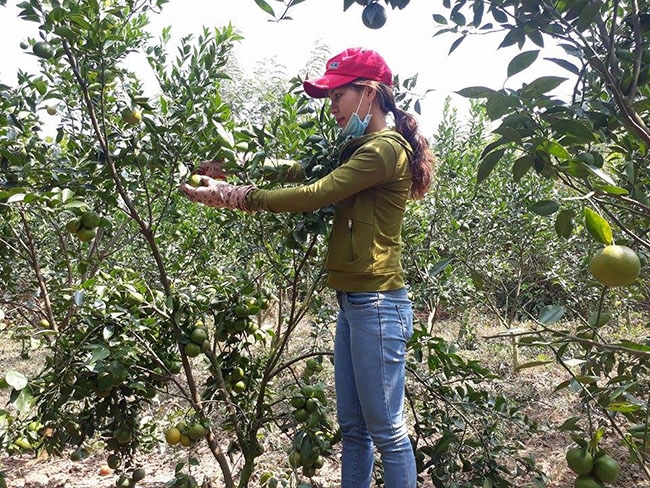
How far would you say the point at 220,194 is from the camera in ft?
5.40

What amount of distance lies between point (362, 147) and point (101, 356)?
1.05 m

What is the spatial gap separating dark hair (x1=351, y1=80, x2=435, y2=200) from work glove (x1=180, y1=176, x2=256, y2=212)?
0.53m

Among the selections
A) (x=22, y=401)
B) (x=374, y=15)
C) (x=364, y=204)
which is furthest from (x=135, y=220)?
(x=374, y=15)

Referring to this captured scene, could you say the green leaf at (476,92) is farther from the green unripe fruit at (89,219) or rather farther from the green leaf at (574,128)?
the green unripe fruit at (89,219)

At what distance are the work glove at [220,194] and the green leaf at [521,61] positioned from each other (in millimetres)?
844

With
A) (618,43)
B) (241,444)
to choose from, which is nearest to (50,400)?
(241,444)

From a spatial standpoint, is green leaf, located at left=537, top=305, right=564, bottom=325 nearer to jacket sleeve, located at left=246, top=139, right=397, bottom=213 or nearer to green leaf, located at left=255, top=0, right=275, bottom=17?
jacket sleeve, located at left=246, top=139, right=397, bottom=213

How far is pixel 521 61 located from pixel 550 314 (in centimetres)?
54

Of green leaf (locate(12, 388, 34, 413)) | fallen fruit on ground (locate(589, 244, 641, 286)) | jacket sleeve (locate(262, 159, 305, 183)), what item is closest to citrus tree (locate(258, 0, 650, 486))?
fallen fruit on ground (locate(589, 244, 641, 286))

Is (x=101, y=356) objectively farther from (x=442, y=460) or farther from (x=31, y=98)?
(x=442, y=460)

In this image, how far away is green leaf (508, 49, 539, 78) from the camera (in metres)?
1.04

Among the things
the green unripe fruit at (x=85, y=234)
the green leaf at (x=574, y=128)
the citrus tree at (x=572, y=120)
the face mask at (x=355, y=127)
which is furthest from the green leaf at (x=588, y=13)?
the green unripe fruit at (x=85, y=234)

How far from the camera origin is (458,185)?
4.95 m

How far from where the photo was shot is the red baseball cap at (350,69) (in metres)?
1.73
